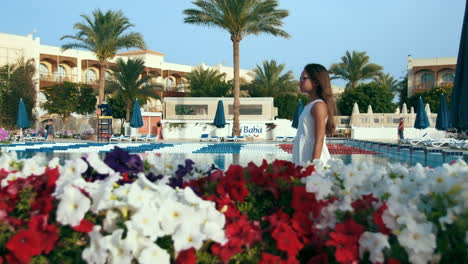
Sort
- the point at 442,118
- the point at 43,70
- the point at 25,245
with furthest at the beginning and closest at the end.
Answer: the point at 43,70, the point at 442,118, the point at 25,245

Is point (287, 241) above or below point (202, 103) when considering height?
below

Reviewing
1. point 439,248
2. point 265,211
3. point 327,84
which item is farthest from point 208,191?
point 327,84

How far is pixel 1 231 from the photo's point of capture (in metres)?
1.69

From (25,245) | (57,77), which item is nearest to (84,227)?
(25,245)

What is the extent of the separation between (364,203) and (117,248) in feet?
3.18

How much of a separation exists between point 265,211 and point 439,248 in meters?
0.71

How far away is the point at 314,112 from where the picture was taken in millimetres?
3516

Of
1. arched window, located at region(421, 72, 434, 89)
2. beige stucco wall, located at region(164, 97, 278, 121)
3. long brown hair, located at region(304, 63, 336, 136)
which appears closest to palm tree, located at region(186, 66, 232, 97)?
beige stucco wall, located at region(164, 97, 278, 121)

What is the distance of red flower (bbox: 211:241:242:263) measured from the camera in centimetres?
166

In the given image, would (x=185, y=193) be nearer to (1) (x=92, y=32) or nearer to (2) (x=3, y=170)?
(2) (x=3, y=170)

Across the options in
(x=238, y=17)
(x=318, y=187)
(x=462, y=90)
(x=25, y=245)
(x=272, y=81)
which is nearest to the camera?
(x=25, y=245)

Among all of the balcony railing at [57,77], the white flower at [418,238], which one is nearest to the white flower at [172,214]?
the white flower at [418,238]

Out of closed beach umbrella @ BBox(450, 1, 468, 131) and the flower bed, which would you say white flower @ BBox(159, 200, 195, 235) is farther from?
closed beach umbrella @ BBox(450, 1, 468, 131)

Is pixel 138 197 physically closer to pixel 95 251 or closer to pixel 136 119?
pixel 95 251
